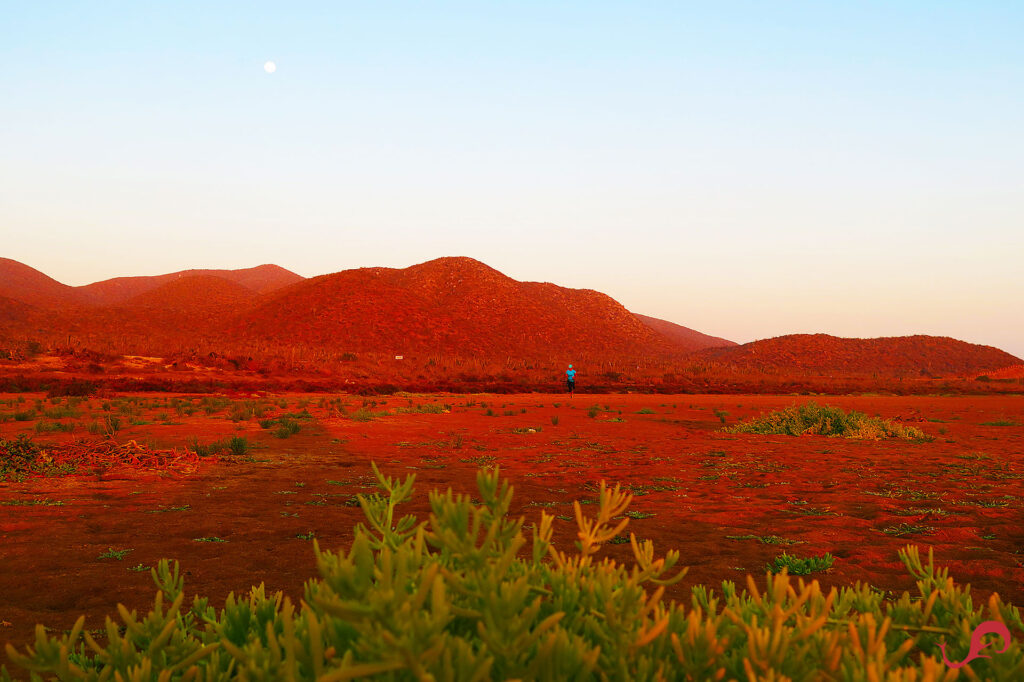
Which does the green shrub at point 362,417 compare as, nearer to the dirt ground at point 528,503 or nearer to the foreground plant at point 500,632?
the dirt ground at point 528,503

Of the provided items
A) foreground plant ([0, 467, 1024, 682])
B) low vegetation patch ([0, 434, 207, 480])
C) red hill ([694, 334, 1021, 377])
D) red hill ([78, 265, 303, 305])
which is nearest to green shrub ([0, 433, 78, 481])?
low vegetation patch ([0, 434, 207, 480])

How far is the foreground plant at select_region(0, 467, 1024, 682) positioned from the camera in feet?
3.13

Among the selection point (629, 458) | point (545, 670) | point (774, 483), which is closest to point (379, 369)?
point (629, 458)

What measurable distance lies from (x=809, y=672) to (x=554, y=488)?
7.98 m

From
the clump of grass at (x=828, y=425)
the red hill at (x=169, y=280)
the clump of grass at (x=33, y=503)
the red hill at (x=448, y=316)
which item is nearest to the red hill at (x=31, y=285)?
the red hill at (x=169, y=280)

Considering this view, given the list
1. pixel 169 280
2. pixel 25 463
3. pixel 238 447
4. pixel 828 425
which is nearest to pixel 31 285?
pixel 169 280

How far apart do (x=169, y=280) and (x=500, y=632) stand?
160587 mm

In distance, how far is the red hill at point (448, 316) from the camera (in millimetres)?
76812

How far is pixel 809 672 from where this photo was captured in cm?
113

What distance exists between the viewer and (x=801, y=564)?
4.89 meters

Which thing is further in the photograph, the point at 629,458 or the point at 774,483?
the point at 629,458

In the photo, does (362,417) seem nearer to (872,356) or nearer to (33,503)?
(33,503)

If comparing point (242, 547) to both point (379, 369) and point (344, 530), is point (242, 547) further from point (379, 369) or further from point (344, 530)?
point (379, 369)

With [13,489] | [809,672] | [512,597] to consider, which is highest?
[512,597]
